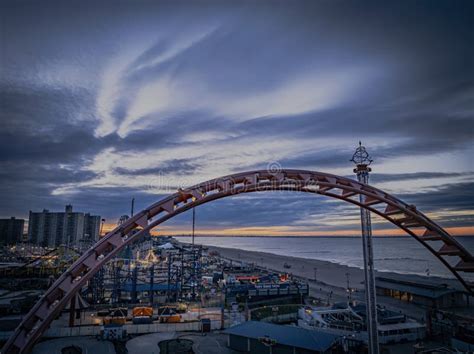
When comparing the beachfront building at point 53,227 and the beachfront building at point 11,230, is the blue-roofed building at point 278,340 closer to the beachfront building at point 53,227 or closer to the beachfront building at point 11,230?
the beachfront building at point 53,227

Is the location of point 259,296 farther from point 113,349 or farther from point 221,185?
point 221,185

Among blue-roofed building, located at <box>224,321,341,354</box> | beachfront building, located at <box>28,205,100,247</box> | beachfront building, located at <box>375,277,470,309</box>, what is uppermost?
beachfront building, located at <box>28,205,100,247</box>

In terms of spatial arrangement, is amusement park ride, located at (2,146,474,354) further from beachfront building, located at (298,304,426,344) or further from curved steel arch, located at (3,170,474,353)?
beachfront building, located at (298,304,426,344)

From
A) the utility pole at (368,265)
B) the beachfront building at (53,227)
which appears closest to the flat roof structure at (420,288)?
the utility pole at (368,265)

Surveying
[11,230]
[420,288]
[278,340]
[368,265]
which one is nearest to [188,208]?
[368,265]

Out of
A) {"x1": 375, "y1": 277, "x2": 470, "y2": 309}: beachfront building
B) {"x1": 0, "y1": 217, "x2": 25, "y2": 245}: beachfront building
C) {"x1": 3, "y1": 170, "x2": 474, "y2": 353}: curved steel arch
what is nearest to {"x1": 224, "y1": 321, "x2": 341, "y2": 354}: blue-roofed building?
{"x1": 3, "y1": 170, "x2": 474, "y2": 353}: curved steel arch
